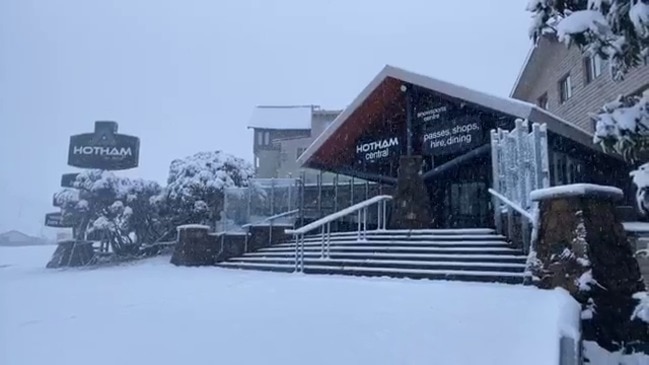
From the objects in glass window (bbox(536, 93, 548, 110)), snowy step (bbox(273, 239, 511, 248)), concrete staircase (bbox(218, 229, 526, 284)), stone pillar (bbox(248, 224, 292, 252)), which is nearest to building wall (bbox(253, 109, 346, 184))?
glass window (bbox(536, 93, 548, 110))

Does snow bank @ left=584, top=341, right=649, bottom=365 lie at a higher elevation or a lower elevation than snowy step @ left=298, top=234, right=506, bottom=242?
lower

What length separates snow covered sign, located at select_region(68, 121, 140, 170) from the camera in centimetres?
1770

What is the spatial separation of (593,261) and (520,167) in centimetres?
312

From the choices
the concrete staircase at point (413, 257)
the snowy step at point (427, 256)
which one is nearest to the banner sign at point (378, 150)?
the concrete staircase at point (413, 257)

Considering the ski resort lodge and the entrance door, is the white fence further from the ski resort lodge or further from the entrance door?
the entrance door

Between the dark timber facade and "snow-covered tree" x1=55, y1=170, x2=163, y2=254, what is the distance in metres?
5.61

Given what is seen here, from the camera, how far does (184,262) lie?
11406 millimetres

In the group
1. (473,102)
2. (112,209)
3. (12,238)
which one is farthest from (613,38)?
(112,209)

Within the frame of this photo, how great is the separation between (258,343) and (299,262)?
5908 millimetres

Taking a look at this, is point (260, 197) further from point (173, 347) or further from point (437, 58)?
point (437, 58)

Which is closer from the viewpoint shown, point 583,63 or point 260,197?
point 583,63

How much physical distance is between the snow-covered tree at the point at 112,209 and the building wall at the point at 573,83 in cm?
1399

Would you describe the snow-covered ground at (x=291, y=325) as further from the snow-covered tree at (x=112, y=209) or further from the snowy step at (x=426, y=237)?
the snow-covered tree at (x=112, y=209)

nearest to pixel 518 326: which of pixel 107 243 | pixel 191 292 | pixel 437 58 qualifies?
pixel 191 292
